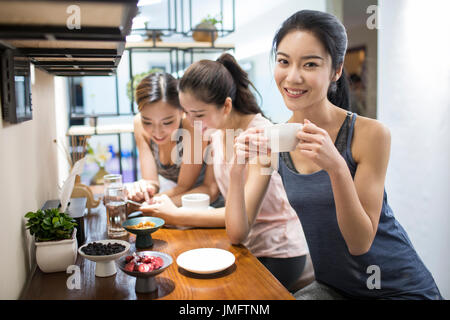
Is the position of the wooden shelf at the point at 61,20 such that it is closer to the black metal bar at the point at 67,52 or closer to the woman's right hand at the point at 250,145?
the black metal bar at the point at 67,52

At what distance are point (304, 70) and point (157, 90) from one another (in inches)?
35.4

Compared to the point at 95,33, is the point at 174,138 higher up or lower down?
lower down

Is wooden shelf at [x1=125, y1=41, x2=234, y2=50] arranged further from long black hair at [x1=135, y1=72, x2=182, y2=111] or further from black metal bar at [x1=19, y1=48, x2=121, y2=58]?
black metal bar at [x1=19, y1=48, x2=121, y2=58]

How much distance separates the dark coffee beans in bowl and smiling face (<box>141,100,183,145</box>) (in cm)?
94

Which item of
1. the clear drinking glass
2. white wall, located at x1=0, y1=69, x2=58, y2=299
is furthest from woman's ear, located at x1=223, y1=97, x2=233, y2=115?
white wall, located at x1=0, y1=69, x2=58, y2=299

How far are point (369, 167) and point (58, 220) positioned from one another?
40.0 inches

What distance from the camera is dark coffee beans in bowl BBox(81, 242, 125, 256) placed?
1.16 m

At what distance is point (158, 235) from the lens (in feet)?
5.17

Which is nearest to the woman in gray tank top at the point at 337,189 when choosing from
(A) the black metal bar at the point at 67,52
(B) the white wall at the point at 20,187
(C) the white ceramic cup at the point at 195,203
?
(C) the white ceramic cup at the point at 195,203

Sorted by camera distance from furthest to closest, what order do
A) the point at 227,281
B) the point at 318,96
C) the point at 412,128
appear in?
the point at 412,128 → the point at 318,96 → the point at 227,281
